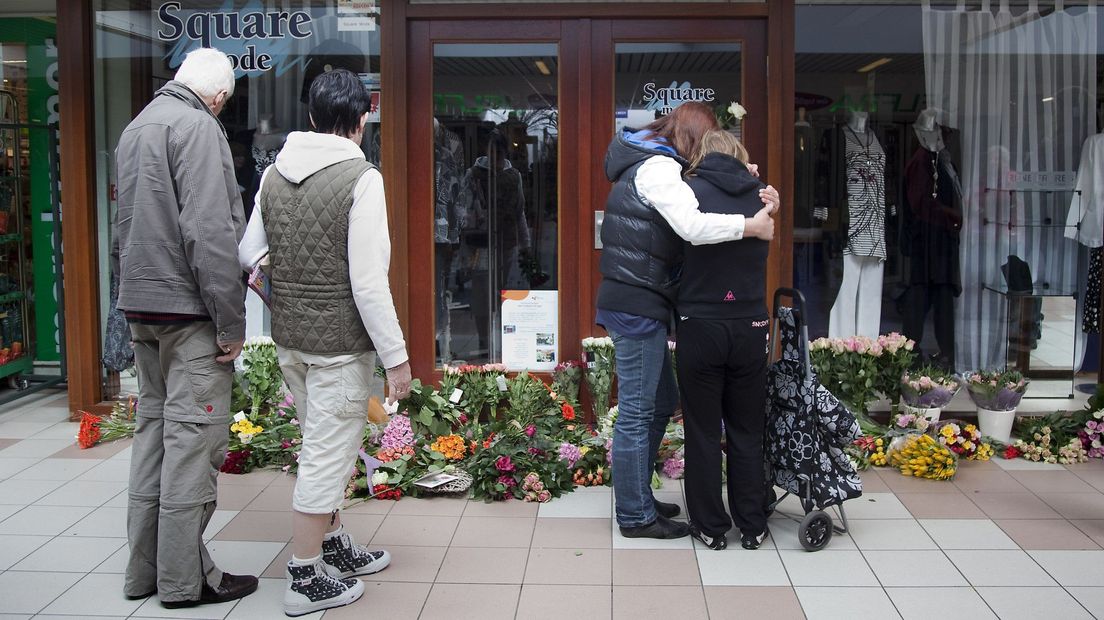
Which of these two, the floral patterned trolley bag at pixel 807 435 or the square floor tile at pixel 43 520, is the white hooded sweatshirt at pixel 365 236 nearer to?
the floral patterned trolley bag at pixel 807 435

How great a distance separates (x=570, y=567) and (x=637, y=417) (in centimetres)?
63

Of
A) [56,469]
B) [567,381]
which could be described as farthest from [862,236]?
[56,469]

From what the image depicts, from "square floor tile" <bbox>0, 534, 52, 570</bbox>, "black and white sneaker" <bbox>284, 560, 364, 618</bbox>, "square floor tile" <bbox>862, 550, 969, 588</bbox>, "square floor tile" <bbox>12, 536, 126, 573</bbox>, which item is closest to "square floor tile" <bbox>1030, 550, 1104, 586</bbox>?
"square floor tile" <bbox>862, 550, 969, 588</bbox>

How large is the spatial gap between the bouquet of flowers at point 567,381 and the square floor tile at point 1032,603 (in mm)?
2438

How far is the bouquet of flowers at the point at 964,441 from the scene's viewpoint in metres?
5.12

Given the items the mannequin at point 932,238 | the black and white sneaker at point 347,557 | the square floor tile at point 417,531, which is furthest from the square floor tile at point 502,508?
the mannequin at point 932,238

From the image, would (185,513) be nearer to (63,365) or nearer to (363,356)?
(363,356)

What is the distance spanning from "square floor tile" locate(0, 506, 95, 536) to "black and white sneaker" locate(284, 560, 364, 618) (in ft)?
4.65

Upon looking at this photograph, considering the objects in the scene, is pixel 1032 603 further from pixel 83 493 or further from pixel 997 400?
pixel 83 493

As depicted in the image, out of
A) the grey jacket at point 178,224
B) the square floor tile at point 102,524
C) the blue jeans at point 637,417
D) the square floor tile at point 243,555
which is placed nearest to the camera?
the grey jacket at point 178,224

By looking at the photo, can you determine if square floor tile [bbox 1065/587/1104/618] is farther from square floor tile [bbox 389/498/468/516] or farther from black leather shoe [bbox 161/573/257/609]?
→ black leather shoe [bbox 161/573/257/609]

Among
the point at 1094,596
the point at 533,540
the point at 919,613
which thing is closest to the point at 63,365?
the point at 533,540

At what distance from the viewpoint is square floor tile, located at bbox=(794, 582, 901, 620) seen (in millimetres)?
3428

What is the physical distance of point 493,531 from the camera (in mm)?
4277
